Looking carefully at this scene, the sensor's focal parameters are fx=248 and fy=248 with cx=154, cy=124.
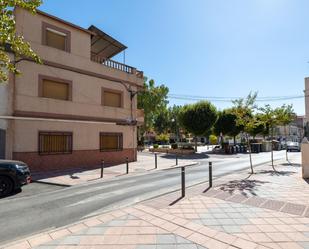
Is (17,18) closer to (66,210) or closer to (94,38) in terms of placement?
(94,38)

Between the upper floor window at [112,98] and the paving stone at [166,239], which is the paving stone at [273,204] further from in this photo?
the upper floor window at [112,98]

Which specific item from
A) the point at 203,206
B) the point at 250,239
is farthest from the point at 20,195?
the point at 250,239

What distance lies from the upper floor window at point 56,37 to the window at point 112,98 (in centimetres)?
408

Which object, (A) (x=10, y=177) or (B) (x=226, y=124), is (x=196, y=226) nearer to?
(A) (x=10, y=177)

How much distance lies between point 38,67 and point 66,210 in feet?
34.8

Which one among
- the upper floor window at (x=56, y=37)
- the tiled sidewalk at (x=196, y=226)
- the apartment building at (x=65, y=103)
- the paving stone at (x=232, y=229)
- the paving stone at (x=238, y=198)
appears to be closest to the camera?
the tiled sidewalk at (x=196, y=226)

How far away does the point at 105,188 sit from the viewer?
9531 mm

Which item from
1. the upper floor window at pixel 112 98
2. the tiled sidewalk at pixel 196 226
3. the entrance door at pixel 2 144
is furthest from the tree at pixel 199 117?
the tiled sidewalk at pixel 196 226

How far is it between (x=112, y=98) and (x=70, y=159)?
5667 millimetres

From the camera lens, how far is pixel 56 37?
51.6 ft

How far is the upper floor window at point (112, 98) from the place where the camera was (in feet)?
60.2

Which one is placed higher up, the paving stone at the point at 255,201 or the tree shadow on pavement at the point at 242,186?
the paving stone at the point at 255,201

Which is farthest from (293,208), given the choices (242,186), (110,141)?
(110,141)

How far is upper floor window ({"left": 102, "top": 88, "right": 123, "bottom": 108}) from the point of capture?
18.4 meters
